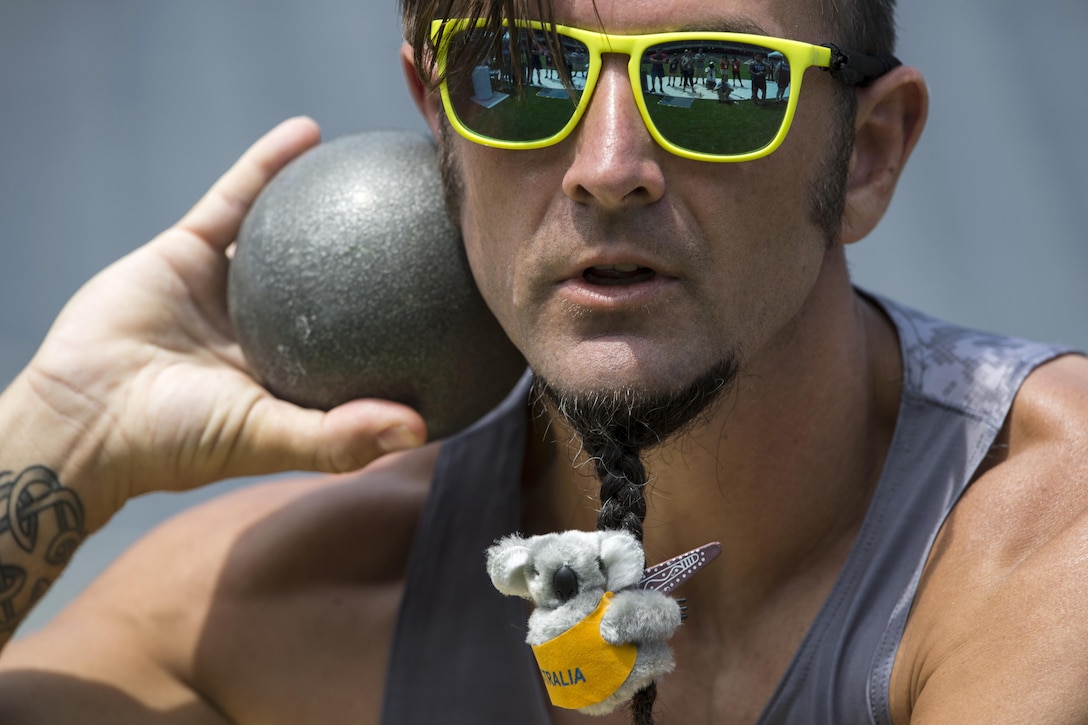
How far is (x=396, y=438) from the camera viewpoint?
269cm

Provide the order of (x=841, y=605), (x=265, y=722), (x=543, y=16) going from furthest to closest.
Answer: (x=265, y=722)
(x=841, y=605)
(x=543, y=16)

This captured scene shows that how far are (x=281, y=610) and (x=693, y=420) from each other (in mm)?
1244

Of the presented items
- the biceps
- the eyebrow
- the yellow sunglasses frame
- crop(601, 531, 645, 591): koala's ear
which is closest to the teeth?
the yellow sunglasses frame

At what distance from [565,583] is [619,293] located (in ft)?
1.84

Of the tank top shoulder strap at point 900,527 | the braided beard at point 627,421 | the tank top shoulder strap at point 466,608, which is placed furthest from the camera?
the tank top shoulder strap at point 466,608

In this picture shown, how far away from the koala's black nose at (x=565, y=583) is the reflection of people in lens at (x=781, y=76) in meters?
0.96

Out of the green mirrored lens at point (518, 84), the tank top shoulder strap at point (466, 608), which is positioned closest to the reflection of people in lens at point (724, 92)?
the green mirrored lens at point (518, 84)

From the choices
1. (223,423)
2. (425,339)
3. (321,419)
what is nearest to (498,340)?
(425,339)

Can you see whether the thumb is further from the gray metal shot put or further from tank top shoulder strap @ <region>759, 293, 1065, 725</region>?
tank top shoulder strap @ <region>759, 293, 1065, 725</region>

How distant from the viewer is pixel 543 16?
2.24m

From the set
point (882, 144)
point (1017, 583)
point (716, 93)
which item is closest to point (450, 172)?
point (716, 93)

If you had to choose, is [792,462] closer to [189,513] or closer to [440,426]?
[440,426]

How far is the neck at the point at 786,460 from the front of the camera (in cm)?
267

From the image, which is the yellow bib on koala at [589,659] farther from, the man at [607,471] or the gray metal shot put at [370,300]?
the gray metal shot put at [370,300]
